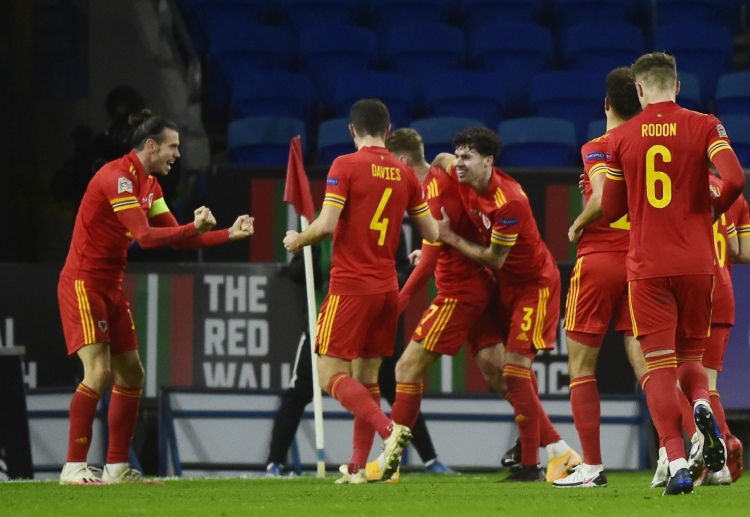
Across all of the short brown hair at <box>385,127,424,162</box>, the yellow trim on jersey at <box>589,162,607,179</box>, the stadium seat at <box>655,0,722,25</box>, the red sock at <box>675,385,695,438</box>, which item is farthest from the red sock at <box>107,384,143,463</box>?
the stadium seat at <box>655,0,722,25</box>

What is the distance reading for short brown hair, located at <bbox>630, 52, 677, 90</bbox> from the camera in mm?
6219

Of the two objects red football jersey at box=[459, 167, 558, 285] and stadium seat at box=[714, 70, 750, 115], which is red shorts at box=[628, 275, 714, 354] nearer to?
red football jersey at box=[459, 167, 558, 285]

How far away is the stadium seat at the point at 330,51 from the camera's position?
14.3 m

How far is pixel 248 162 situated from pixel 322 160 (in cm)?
66

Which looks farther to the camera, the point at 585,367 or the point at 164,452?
the point at 164,452

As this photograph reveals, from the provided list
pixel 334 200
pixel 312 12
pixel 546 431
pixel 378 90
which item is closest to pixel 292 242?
pixel 334 200

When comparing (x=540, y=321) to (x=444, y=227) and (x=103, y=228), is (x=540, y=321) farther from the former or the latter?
(x=103, y=228)

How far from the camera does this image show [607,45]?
46.7ft

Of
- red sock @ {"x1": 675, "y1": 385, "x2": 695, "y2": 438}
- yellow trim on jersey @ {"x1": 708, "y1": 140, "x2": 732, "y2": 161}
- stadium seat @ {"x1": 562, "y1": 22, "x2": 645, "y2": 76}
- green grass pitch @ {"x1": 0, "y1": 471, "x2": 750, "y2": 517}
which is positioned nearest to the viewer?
green grass pitch @ {"x1": 0, "y1": 471, "x2": 750, "y2": 517}

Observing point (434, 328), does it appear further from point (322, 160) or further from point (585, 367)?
point (322, 160)

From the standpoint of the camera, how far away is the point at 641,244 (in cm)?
625

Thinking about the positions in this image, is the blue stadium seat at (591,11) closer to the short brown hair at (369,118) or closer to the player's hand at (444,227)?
the player's hand at (444,227)

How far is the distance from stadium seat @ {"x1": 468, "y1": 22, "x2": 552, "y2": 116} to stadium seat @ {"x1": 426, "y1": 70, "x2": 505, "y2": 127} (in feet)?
2.16

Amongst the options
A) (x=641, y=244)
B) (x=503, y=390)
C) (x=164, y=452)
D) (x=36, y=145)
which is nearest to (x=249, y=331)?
(x=164, y=452)
